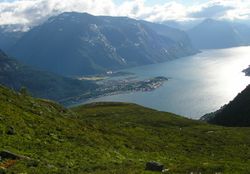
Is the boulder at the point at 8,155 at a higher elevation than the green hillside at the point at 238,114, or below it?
below

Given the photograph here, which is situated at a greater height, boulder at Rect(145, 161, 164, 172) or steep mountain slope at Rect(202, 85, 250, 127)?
steep mountain slope at Rect(202, 85, 250, 127)

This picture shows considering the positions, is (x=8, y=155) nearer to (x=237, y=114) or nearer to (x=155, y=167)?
(x=155, y=167)

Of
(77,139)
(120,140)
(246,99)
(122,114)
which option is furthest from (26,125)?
(246,99)

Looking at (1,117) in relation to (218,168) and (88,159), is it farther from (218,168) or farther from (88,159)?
(218,168)

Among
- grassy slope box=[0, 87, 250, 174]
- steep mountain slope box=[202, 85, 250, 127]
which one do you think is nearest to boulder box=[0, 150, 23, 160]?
grassy slope box=[0, 87, 250, 174]

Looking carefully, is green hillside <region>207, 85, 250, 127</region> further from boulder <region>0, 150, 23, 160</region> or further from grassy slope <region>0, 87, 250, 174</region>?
boulder <region>0, 150, 23, 160</region>

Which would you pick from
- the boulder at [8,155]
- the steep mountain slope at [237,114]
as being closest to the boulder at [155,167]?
the boulder at [8,155]

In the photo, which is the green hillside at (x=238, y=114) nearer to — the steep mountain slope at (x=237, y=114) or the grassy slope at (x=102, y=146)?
the steep mountain slope at (x=237, y=114)
